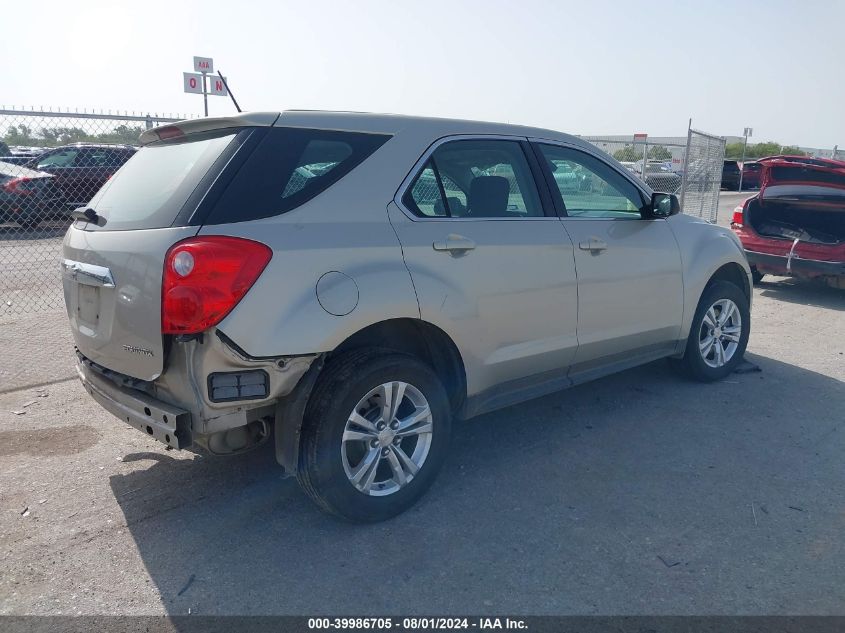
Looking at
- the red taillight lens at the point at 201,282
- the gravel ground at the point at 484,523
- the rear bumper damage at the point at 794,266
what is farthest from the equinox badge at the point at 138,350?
the rear bumper damage at the point at 794,266

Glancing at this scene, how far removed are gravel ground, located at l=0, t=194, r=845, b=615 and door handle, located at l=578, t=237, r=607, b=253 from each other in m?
1.19

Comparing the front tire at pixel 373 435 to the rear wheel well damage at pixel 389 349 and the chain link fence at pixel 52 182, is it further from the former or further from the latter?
the chain link fence at pixel 52 182

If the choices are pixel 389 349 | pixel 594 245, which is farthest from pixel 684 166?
pixel 389 349

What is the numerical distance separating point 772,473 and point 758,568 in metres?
1.09

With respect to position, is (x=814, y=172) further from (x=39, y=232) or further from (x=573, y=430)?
(x=39, y=232)

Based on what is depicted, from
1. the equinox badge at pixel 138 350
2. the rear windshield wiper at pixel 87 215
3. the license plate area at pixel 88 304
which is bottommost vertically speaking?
the equinox badge at pixel 138 350

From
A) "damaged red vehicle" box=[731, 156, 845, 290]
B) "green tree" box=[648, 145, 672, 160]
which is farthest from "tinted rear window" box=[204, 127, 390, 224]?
"green tree" box=[648, 145, 672, 160]

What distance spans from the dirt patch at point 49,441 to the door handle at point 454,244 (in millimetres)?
2557

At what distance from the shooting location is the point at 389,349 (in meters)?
3.55

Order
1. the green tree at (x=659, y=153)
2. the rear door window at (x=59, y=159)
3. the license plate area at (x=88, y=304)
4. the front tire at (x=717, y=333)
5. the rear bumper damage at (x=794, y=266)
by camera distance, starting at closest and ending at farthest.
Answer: the license plate area at (x=88, y=304) → the front tire at (x=717, y=333) → the rear bumper damage at (x=794, y=266) → the rear door window at (x=59, y=159) → the green tree at (x=659, y=153)

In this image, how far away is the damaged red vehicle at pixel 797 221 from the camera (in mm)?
8454

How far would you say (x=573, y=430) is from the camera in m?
4.75

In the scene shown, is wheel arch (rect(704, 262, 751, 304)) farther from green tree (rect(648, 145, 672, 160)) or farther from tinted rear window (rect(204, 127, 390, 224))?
green tree (rect(648, 145, 672, 160))

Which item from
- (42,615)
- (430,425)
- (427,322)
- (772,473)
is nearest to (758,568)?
(772,473)
